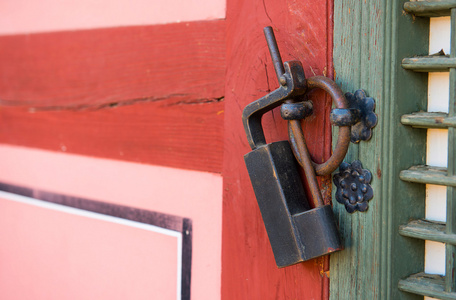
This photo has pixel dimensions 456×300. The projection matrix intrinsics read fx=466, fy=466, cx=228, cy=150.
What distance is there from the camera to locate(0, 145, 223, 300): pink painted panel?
3.23 ft

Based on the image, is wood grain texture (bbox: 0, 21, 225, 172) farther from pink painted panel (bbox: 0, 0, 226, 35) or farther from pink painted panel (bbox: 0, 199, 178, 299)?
pink painted panel (bbox: 0, 199, 178, 299)

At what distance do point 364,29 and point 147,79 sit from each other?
0.56 m

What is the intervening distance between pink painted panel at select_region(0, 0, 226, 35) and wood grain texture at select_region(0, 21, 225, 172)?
2 cm

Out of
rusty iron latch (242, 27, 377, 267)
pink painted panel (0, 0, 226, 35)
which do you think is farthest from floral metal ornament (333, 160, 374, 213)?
pink painted panel (0, 0, 226, 35)

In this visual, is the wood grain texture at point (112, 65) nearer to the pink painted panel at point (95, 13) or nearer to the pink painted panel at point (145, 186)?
the pink painted panel at point (95, 13)

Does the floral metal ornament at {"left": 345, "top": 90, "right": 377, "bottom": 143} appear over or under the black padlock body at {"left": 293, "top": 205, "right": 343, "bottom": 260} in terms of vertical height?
over

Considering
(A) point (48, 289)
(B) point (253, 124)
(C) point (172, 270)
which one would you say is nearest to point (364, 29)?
(B) point (253, 124)

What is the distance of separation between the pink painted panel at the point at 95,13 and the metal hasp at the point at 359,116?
352 mm

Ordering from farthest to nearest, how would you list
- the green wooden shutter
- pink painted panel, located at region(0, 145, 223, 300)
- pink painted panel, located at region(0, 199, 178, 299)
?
pink painted panel, located at region(0, 199, 178, 299) < pink painted panel, located at region(0, 145, 223, 300) < the green wooden shutter

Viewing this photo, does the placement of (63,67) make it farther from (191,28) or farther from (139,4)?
(191,28)

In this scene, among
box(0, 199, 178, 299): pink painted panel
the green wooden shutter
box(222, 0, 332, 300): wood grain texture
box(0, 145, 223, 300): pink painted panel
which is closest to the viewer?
the green wooden shutter

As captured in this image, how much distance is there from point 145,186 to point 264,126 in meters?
0.40

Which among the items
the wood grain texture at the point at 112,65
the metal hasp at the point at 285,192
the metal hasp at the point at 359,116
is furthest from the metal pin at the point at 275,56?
the wood grain texture at the point at 112,65

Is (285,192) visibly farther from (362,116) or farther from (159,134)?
(159,134)
